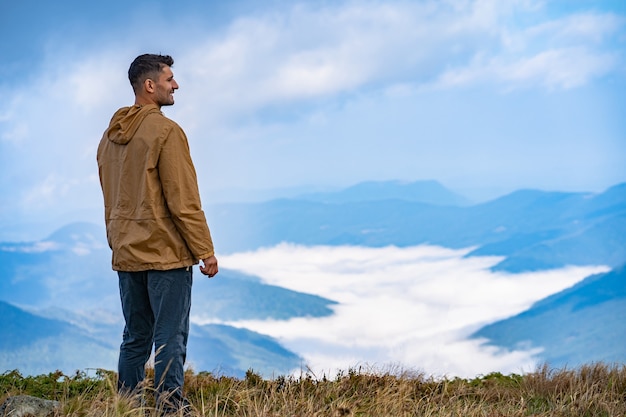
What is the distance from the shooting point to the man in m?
4.57

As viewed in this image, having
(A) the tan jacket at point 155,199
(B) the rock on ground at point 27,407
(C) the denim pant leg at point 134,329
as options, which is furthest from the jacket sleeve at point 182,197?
(B) the rock on ground at point 27,407

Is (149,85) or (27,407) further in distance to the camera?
(27,407)

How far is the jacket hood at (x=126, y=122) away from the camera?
467cm

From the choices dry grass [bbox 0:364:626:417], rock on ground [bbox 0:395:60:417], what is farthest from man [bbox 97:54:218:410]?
rock on ground [bbox 0:395:60:417]

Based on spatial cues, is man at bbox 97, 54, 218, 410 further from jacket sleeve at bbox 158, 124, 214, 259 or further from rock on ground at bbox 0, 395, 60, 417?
rock on ground at bbox 0, 395, 60, 417

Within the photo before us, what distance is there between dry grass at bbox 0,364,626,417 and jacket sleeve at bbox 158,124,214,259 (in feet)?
3.41

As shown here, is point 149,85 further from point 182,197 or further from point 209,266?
point 209,266

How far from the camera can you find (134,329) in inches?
196

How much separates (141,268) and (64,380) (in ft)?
7.50

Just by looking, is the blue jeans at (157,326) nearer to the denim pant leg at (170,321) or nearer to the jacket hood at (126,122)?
the denim pant leg at (170,321)

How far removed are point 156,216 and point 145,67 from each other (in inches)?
36.8

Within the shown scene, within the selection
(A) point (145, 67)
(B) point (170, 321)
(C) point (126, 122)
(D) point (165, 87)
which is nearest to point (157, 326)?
(B) point (170, 321)

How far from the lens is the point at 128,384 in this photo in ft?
16.7

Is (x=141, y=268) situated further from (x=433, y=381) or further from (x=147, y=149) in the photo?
(x=433, y=381)
